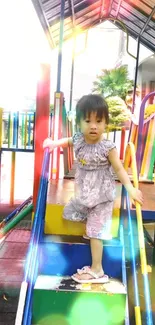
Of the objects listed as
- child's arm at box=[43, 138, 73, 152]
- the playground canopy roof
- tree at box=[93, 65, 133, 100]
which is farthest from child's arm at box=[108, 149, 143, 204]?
tree at box=[93, 65, 133, 100]

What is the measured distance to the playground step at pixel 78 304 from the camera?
2504 millimetres

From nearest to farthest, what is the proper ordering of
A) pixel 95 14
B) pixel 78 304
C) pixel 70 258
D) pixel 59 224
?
pixel 78 304
pixel 70 258
pixel 59 224
pixel 95 14

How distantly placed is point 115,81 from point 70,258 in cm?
2224

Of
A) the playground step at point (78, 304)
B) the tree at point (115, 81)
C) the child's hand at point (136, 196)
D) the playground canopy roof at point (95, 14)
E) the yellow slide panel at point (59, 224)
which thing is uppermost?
the tree at point (115, 81)

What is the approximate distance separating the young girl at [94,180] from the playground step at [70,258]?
86mm

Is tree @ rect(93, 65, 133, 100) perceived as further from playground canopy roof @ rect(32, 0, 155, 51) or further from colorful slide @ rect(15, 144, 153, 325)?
colorful slide @ rect(15, 144, 153, 325)

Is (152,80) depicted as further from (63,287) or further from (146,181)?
(63,287)

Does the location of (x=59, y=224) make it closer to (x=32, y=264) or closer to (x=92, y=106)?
(x=32, y=264)

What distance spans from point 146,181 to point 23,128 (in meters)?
4.47

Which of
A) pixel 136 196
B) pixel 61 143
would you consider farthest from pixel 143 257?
pixel 61 143

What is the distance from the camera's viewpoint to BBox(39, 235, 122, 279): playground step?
9.12 ft

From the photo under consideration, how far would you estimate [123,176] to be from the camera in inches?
105

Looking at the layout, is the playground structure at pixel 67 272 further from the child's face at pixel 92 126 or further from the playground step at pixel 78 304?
the child's face at pixel 92 126

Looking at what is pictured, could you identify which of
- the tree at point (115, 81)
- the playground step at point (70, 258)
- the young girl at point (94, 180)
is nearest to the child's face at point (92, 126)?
the young girl at point (94, 180)
